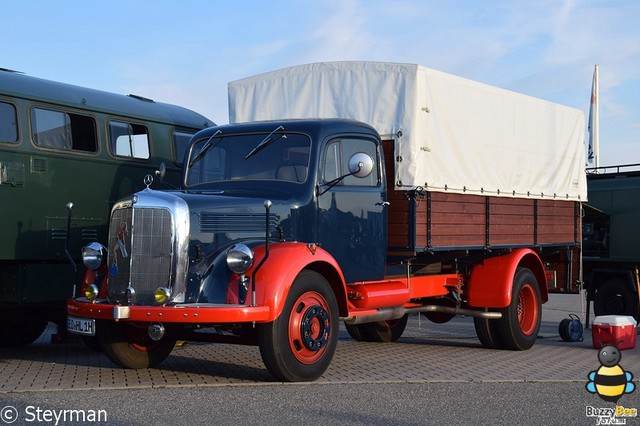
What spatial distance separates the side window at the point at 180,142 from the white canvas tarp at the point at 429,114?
1263mm

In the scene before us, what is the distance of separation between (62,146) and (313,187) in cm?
329

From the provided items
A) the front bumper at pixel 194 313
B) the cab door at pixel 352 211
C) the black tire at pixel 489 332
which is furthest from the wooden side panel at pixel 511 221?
the front bumper at pixel 194 313

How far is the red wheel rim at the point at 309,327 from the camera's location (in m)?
8.23

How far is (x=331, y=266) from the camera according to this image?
870 centimetres

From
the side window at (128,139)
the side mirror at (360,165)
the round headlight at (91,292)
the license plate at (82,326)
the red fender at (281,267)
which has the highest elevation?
the side window at (128,139)

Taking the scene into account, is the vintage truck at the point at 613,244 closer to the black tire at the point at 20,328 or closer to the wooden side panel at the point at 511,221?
the wooden side panel at the point at 511,221

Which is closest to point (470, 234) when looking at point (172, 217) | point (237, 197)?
point (237, 197)

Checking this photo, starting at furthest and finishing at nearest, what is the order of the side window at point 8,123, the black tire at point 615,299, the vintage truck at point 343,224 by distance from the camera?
the black tire at point 615,299 → the side window at point 8,123 → the vintage truck at point 343,224

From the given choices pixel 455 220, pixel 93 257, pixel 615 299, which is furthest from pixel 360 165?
pixel 615 299

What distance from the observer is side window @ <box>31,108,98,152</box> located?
1034 cm

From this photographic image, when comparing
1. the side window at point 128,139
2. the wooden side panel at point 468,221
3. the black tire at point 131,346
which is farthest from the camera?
the side window at point 128,139

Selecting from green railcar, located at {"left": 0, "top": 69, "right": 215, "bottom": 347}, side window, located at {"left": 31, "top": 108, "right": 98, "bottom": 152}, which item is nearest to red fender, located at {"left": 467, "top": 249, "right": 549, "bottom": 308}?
green railcar, located at {"left": 0, "top": 69, "right": 215, "bottom": 347}

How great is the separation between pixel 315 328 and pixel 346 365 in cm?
143

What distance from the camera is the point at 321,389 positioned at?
26.1ft
